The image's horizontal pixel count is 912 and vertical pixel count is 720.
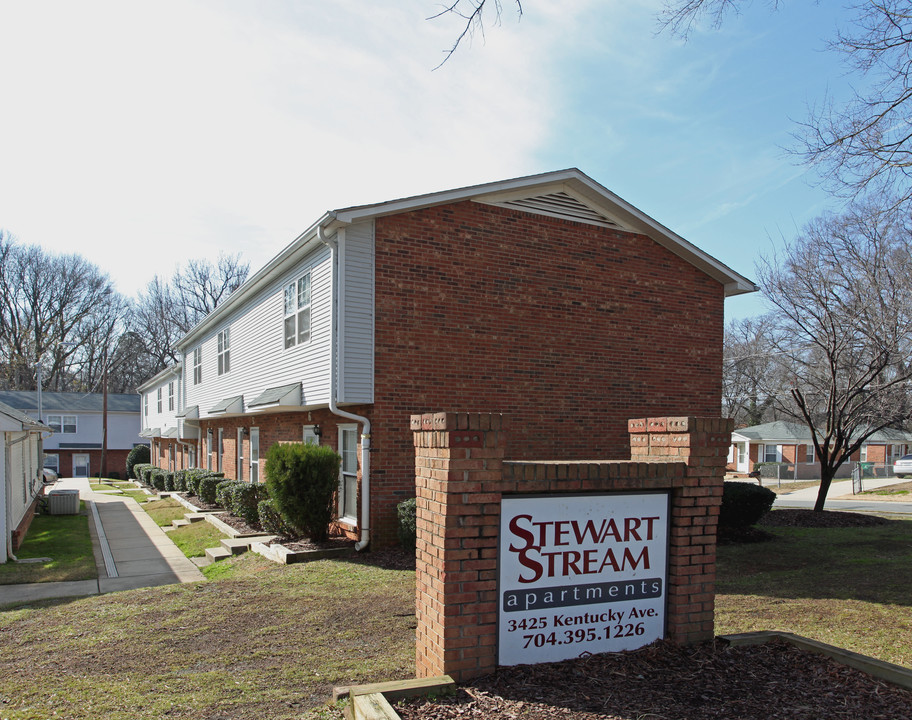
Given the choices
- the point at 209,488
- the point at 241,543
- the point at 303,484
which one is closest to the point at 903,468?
the point at 209,488

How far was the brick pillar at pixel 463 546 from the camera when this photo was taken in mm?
4312

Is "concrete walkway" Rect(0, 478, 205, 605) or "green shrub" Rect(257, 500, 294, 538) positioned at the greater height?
"green shrub" Rect(257, 500, 294, 538)

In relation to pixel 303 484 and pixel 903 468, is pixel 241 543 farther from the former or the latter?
pixel 903 468

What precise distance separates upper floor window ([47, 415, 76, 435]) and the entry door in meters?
1.80

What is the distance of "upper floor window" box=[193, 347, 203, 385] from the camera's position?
24.7 metres

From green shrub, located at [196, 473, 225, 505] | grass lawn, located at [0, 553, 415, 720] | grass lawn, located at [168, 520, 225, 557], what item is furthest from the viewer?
green shrub, located at [196, 473, 225, 505]

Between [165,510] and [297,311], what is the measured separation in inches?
423

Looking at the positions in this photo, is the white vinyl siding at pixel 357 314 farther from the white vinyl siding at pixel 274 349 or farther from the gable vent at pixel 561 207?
the gable vent at pixel 561 207

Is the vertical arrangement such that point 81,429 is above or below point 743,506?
below

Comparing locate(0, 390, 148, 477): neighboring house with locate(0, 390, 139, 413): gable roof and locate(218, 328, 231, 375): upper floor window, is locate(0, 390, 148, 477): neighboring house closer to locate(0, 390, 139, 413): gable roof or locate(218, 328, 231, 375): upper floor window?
locate(0, 390, 139, 413): gable roof

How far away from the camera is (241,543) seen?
12.3 m

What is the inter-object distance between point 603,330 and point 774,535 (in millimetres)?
5204

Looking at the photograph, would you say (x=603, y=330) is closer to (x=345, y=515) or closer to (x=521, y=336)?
(x=521, y=336)

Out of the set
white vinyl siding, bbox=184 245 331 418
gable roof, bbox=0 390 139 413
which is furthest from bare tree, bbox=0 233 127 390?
white vinyl siding, bbox=184 245 331 418
